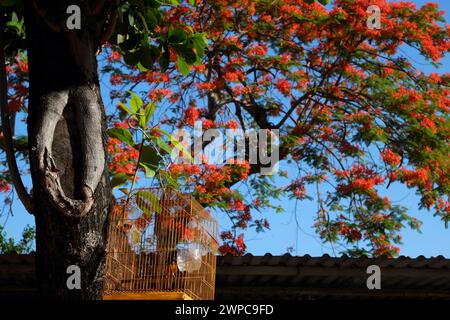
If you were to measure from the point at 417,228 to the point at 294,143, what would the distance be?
2.26 m

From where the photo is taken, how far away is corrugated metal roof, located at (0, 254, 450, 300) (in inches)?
292

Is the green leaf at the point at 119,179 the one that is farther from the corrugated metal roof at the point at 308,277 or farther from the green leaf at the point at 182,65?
the corrugated metal roof at the point at 308,277

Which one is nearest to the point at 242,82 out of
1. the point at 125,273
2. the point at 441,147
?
the point at 441,147

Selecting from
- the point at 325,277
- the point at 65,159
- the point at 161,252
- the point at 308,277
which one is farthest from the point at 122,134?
the point at 325,277

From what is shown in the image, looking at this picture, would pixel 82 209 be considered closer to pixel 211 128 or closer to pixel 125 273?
pixel 125 273

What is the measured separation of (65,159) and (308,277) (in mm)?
3917

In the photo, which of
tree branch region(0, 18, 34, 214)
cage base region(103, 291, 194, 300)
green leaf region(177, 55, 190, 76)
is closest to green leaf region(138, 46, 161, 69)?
green leaf region(177, 55, 190, 76)

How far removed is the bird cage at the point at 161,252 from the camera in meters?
6.12

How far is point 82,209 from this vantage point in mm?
4422

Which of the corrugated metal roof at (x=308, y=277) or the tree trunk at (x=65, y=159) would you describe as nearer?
the tree trunk at (x=65, y=159)

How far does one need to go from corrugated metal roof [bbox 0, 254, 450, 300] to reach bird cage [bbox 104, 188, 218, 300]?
3.63 feet

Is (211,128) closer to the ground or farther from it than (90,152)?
farther from it

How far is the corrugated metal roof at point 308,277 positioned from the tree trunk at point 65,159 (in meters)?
2.92

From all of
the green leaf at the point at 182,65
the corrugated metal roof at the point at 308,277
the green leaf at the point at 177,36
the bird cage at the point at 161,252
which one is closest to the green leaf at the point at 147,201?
the bird cage at the point at 161,252
